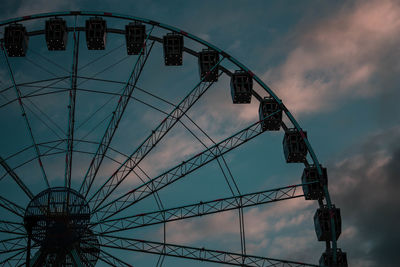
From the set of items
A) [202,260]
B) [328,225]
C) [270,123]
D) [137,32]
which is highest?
[137,32]

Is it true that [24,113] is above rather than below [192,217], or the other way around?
above

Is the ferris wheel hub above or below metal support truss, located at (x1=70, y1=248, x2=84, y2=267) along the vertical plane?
above

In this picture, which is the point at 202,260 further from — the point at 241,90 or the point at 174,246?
the point at 241,90

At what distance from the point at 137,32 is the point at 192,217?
11.4 metres

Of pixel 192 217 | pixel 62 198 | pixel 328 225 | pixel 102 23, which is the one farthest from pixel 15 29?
pixel 328 225

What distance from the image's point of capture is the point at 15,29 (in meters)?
33.8

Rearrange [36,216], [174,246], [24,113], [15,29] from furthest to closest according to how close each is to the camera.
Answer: [15,29] < [24,113] < [174,246] < [36,216]

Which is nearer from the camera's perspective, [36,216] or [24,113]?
[36,216]

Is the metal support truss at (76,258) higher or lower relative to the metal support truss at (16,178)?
lower

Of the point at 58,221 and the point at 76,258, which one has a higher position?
the point at 58,221

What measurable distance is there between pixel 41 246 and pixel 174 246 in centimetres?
633

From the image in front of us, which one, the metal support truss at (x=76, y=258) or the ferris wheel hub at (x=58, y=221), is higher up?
the ferris wheel hub at (x=58, y=221)

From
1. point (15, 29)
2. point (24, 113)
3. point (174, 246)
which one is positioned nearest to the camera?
point (174, 246)

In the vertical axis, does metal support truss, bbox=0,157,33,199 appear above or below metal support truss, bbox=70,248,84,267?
above
